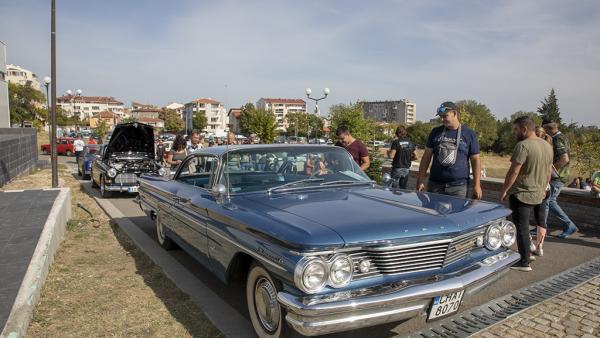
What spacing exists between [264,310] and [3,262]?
2997 millimetres

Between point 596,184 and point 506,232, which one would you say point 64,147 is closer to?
point 596,184

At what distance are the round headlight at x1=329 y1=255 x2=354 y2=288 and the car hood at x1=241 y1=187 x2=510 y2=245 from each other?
0.39 ft

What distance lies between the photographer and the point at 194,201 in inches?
174

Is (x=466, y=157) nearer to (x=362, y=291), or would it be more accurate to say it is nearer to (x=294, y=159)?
(x=294, y=159)

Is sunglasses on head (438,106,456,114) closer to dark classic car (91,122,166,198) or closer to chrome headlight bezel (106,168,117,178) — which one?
dark classic car (91,122,166,198)

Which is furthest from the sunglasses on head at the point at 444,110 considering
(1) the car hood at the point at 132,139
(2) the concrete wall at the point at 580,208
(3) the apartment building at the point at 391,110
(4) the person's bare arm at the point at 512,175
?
(3) the apartment building at the point at 391,110

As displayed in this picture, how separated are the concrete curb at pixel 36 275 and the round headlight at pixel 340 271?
2341mm

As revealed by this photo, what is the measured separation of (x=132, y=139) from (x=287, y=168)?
9829mm

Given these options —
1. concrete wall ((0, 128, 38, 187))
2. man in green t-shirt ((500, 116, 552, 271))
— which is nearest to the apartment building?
concrete wall ((0, 128, 38, 187))

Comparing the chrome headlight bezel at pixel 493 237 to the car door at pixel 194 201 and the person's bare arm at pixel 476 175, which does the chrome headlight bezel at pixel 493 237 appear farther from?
the car door at pixel 194 201

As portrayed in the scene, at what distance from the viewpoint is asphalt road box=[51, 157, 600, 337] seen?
3.61 metres

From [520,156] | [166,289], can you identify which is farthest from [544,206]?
[166,289]

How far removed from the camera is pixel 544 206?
538 cm

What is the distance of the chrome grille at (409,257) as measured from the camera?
278 centimetres
